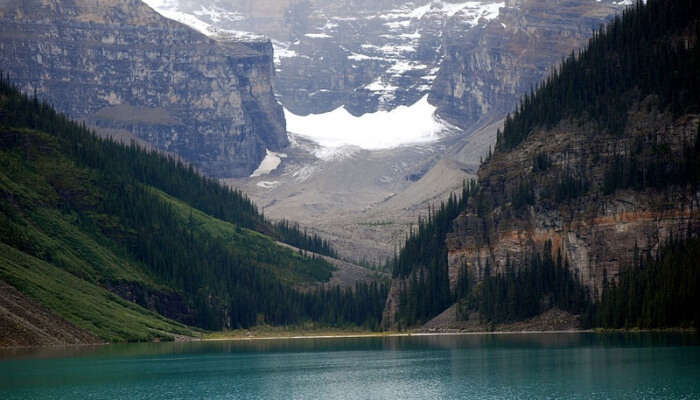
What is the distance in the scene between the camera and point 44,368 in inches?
6644

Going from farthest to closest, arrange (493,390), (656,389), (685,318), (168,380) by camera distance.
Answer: (685,318) → (168,380) → (493,390) → (656,389)

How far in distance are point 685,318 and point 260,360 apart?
6588 centimetres

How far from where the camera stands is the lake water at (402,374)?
134m

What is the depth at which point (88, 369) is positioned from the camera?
17062 centimetres

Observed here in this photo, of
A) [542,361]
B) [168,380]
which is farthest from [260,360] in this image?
[542,361]

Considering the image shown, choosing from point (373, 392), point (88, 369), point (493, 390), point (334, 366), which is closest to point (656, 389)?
point (493, 390)

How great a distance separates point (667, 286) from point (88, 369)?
88.8m

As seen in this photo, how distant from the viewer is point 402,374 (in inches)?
6235

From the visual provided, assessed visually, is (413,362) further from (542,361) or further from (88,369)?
(88,369)

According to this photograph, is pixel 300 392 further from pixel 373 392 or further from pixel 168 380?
pixel 168 380

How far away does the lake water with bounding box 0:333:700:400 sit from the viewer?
13388 cm

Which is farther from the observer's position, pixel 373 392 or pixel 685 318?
pixel 685 318

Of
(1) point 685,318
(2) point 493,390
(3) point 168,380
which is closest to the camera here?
(2) point 493,390

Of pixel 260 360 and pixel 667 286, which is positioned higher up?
pixel 667 286
